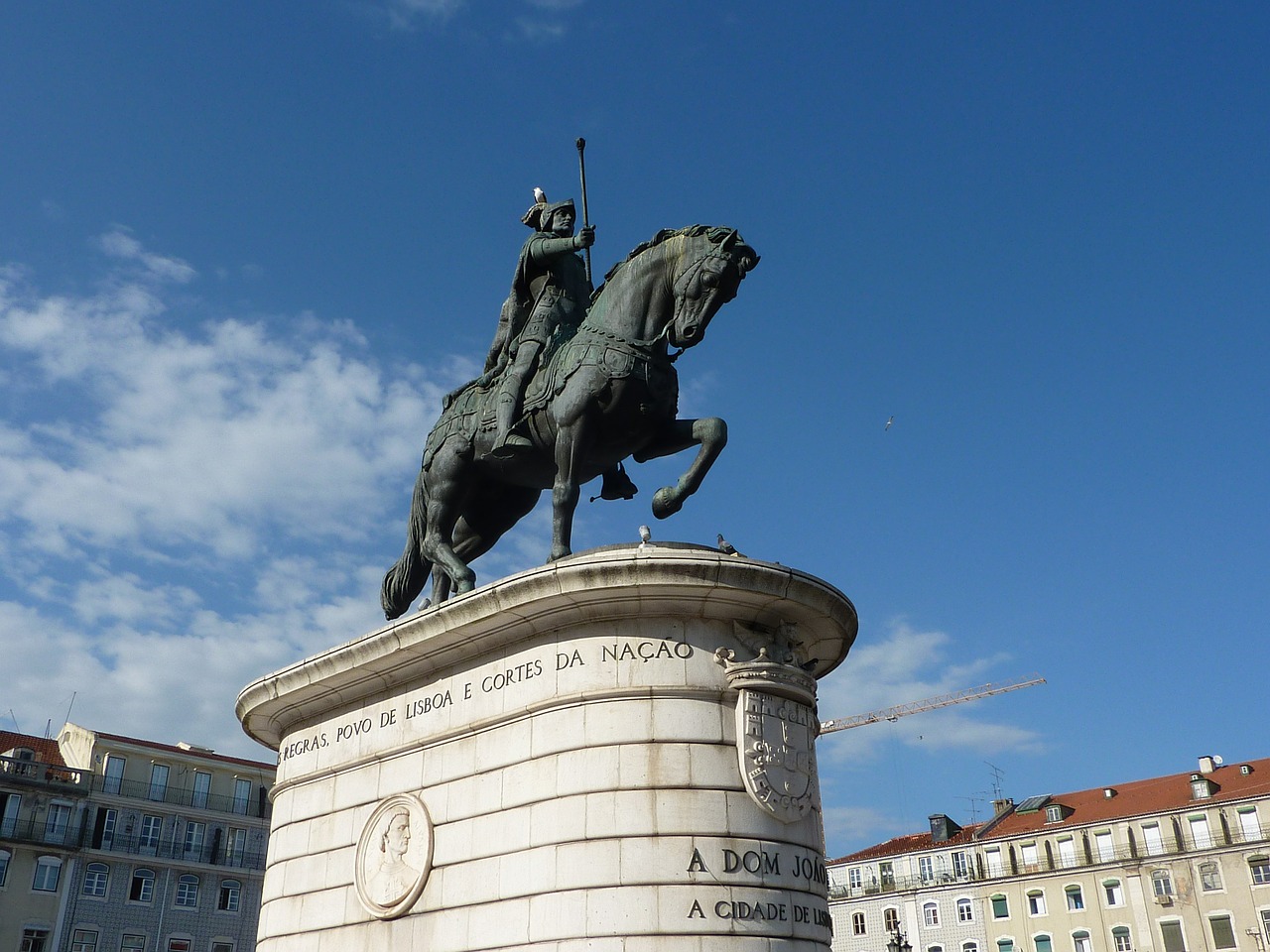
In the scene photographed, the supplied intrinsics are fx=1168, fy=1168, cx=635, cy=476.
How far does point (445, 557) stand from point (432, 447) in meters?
1.44

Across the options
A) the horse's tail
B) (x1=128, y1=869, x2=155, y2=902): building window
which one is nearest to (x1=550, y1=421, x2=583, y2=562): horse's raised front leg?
the horse's tail

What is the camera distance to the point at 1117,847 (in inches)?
2256

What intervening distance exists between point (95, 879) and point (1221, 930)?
49.1 metres

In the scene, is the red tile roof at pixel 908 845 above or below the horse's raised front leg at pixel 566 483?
above

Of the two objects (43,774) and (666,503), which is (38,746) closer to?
Result: (43,774)

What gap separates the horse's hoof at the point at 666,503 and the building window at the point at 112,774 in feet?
152

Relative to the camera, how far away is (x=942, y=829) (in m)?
66.5

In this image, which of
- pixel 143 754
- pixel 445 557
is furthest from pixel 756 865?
pixel 143 754

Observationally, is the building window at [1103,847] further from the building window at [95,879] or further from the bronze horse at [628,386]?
the bronze horse at [628,386]

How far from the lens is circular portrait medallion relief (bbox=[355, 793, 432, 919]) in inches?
454

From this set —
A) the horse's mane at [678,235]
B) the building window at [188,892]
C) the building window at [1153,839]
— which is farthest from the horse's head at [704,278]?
the building window at [1153,839]


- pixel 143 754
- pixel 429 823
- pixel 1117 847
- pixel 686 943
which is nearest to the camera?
pixel 686 943

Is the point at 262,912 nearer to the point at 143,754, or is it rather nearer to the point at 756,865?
the point at 756,865

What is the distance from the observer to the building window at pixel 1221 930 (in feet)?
171
